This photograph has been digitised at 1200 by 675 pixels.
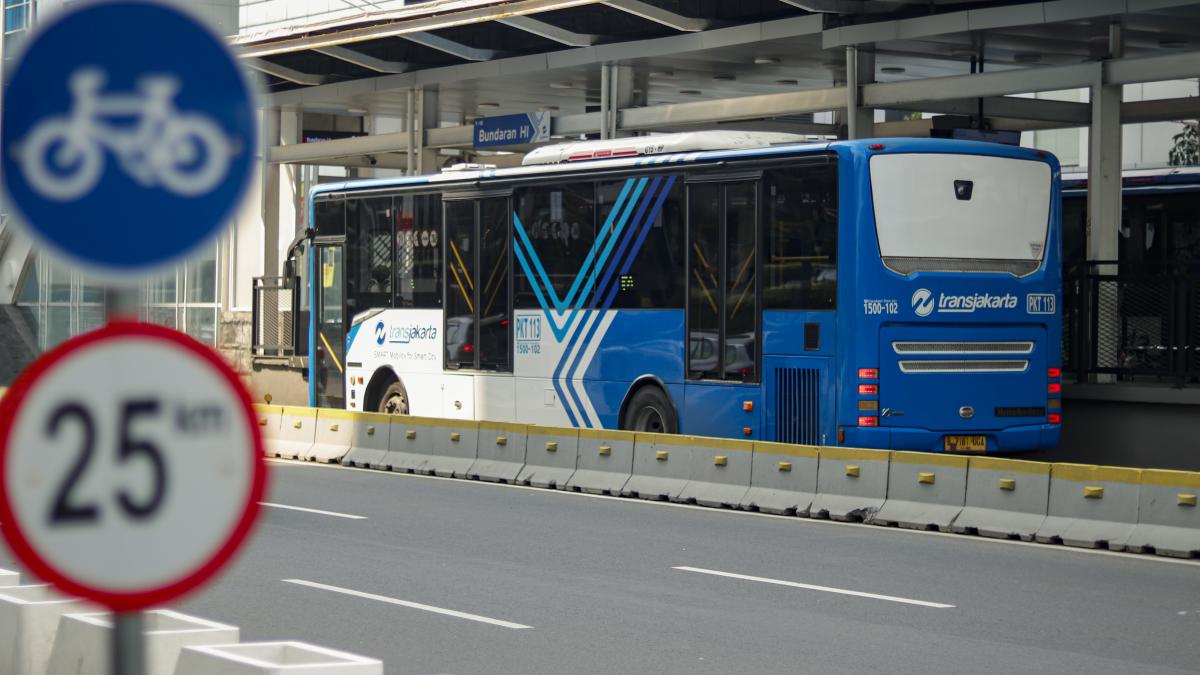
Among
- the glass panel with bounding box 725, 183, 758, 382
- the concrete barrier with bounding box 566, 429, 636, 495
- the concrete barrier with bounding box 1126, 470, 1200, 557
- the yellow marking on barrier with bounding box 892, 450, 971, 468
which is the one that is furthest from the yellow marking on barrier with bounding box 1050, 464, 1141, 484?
the concrete barrier with bounding box 566, 429, 636, 495

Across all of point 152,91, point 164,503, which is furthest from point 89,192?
point 164,503

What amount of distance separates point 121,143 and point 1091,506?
37.0ft

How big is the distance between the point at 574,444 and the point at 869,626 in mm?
8647

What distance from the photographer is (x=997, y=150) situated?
17.4 m

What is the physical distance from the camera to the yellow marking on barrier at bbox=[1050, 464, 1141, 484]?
44.7ft

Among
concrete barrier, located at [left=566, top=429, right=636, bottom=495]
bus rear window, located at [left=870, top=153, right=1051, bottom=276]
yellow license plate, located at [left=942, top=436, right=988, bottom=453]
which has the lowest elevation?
concrete barrier, located at [left=566, top=429, right=636, bottom=495]

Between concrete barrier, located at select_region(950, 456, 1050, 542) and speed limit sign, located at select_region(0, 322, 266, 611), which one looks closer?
speed limit sign, located at select_region(0, 322, 266, 611)

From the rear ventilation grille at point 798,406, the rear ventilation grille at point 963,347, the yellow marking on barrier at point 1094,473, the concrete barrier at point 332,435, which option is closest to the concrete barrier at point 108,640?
the yellow marking on barrier at point 1094,473

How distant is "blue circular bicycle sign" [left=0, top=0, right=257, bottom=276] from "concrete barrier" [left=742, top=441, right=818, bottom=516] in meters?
12.5

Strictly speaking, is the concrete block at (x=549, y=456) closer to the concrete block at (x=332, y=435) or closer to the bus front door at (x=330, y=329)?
the concrete block at (x=332, y=435)

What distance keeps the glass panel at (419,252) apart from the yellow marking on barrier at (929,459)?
26.7ft

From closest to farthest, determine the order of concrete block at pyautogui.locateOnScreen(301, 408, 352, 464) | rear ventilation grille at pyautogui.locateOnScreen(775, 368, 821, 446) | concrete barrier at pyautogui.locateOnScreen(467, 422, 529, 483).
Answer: rear ventilation grille at pyautogui.locateOnScreen(775, 368, 821, 446) → concrete barrier at pyautogui.locateOnScreen(467, 422, 529, 483) → concrete block at pyautogui.locateOnScreen(301, 408, 352, 464)

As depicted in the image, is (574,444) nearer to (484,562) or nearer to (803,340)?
(803,340)

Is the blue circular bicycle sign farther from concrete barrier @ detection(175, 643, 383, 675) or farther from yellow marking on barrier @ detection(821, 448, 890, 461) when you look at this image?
yellow marking on barrier @ detection(821, 448, 890, 461)
